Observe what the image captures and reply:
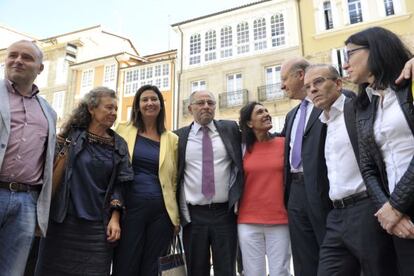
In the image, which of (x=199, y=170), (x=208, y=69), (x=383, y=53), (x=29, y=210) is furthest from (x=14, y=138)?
(x=208, y=69)

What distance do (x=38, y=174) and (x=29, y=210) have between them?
1.03ft

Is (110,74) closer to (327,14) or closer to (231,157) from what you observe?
(327,14)

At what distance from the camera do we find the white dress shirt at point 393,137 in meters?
2.28

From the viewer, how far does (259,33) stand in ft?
72.2

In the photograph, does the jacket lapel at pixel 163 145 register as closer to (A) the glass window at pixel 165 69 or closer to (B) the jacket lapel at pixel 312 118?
(B) the jacket lapel at pixel 312 118

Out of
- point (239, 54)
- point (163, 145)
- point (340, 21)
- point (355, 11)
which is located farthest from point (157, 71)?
point (163, 145)

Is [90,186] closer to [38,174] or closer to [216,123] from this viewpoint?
[38,174]

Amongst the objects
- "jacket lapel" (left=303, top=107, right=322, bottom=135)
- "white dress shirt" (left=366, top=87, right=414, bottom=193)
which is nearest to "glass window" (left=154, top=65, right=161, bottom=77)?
"jacket lapel" (left=303, top=107, right=322, bottom=135)

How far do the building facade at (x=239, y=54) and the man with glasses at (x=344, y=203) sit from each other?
17100mm

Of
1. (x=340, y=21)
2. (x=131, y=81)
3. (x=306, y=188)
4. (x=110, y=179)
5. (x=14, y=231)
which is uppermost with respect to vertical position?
(x=340, y=21)

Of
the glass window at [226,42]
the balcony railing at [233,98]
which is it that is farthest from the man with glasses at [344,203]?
the glass window at [226,42]

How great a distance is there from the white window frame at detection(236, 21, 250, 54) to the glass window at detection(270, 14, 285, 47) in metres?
1.54

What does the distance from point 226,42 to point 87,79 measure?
451 inches

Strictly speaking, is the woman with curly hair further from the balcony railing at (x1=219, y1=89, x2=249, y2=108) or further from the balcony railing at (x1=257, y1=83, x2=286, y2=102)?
the balcony railing at (x1=219, y1=89, x2=249, y2=108)
